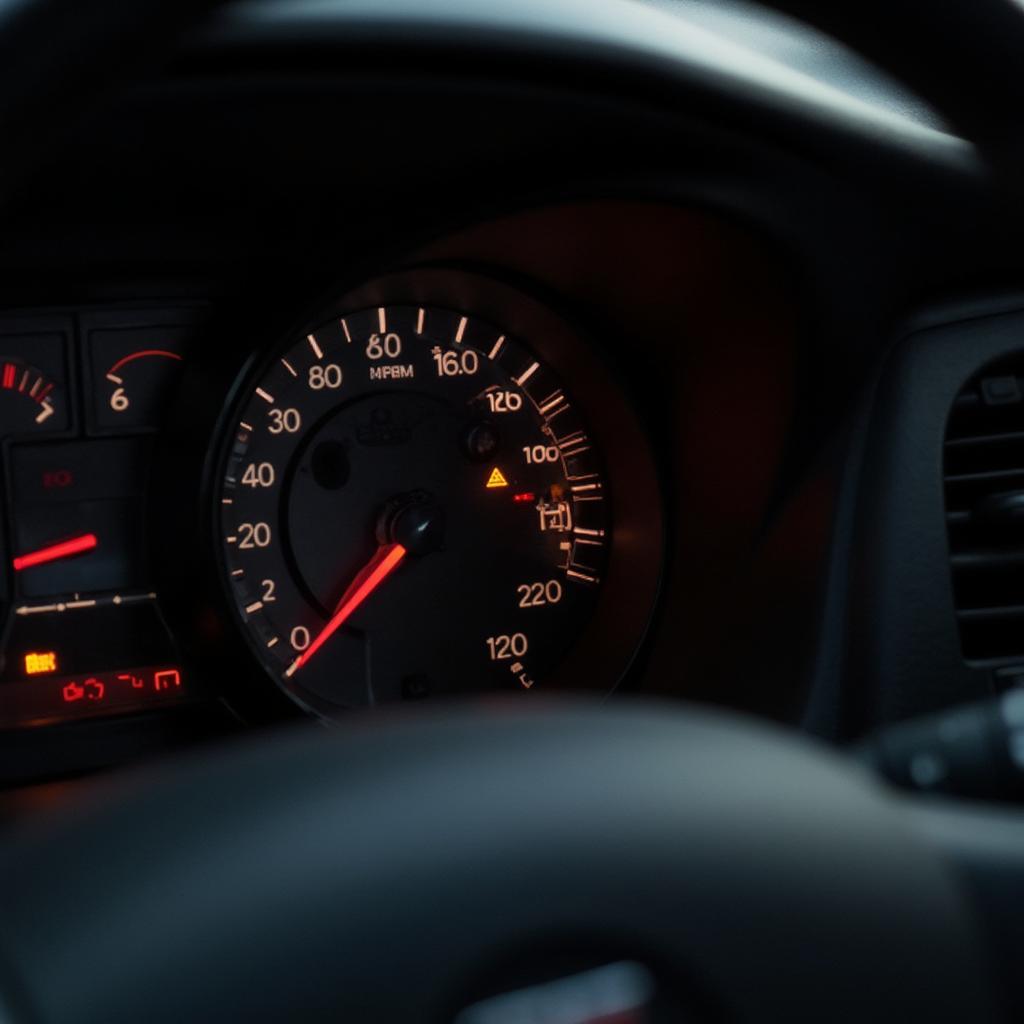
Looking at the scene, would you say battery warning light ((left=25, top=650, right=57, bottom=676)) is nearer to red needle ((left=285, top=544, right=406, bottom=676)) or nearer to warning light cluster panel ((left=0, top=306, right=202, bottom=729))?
warning light cluster panel ((left=0, top=306, right=202, bottom=729))

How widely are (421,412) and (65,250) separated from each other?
49cm

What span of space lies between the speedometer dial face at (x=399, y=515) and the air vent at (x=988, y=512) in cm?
56

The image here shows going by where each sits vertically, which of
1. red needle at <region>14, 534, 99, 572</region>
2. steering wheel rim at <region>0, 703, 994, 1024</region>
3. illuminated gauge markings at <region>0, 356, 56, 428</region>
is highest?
illuminated gauge markings at <region>0, 356, 56, 428</region>

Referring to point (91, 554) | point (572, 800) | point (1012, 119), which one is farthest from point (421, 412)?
point (572, 800)

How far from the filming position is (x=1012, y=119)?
5.31 ft

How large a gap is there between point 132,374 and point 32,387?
0.37 ft

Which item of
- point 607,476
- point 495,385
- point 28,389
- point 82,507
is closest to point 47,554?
point 82,507

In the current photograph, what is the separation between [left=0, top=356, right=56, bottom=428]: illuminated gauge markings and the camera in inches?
80.1

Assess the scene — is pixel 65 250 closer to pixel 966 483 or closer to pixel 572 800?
pixel 966 483

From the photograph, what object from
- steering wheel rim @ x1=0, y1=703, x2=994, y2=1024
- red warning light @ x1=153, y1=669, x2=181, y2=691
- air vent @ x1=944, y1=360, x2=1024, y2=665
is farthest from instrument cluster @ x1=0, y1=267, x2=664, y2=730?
steering wheel rim @ x1=0, y1=703, x2=994, y2=1024

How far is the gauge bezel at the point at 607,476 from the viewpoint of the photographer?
2.02 m

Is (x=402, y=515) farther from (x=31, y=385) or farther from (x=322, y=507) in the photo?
(x=31, y=385)

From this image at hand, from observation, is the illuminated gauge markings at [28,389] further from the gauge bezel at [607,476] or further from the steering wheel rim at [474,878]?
the steering wheel rim at [474,878]

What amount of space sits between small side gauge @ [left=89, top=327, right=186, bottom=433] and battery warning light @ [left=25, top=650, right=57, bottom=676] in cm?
26
